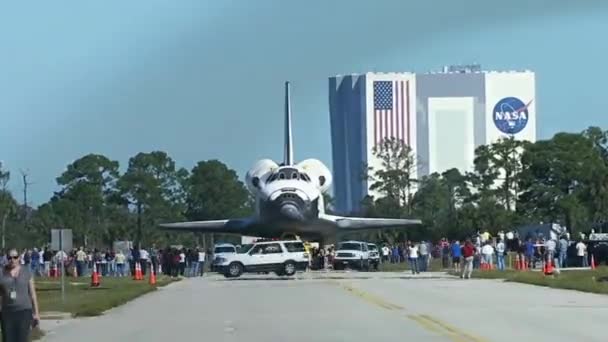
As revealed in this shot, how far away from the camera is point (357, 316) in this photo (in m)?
25.5

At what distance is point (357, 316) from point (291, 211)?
37.0 metres

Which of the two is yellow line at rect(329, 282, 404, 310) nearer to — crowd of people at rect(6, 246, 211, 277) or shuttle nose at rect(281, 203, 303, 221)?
crowd of people at rect(6, 246, 211, 277)

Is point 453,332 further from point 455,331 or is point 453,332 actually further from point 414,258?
point 414,258

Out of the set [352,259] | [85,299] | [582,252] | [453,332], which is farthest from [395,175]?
[453,332]

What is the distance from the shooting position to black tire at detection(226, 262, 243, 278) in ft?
175

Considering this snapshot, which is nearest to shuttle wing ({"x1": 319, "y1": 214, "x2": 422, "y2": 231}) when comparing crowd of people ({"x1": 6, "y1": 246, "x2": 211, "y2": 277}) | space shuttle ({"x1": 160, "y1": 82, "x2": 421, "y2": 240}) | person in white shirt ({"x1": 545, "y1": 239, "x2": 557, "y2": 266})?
space shuttle ({"x1": 160, "y1": 82, "x2": 421, "y2": 240})

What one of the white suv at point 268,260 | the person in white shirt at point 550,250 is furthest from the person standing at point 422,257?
the person in white shirt at point 550,250

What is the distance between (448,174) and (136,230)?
1419 inches

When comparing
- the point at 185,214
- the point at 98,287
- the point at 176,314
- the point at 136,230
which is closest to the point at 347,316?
the point at 176,314

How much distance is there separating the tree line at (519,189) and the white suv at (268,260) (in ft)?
135

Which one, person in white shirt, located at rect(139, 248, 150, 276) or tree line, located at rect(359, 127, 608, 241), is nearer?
person in white shirt, located at rect(139, 248, 150, 276)

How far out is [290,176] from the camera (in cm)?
6612

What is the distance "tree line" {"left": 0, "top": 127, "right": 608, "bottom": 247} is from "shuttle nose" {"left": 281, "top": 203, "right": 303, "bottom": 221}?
25.3 meters

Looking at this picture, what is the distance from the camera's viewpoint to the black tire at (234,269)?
2099 inches
